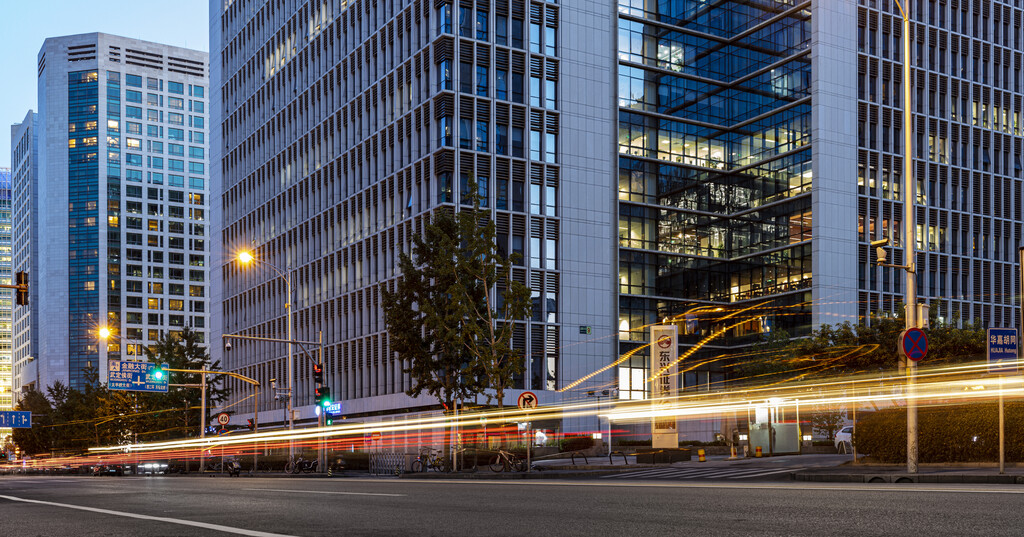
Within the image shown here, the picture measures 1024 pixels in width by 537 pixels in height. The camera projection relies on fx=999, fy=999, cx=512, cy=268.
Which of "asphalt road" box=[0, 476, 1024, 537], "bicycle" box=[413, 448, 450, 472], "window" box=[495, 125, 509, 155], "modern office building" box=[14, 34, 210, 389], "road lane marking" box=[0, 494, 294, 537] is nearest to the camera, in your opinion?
"road lane marking" box=[0, 494, 294, 537]

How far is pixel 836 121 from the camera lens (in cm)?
7294

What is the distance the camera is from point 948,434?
2586 cm

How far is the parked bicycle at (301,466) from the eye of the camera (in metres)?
50.7

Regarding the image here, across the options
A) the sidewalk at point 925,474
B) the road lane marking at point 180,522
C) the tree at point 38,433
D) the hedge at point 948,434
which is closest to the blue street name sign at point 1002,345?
the sidewalk at point 925,474

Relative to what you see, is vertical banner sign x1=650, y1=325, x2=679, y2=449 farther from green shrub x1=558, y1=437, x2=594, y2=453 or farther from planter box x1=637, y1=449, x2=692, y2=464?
green shrub x1=558, y1=437, x2=594, y2=453

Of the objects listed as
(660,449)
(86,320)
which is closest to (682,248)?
(660,449)

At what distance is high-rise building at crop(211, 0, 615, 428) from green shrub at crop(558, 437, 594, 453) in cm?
500

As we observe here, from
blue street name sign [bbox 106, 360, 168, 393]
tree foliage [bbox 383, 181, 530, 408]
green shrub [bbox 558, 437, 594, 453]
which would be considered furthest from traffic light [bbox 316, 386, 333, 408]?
blue street name sign [bbox 106, 360, 168, 393]

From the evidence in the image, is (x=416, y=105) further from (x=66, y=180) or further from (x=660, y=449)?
(x=66, y=180)

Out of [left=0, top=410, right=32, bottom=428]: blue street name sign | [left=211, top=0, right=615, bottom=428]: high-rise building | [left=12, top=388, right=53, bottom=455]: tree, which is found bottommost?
[left=12, top=388, right=53, bottom=455]: tree

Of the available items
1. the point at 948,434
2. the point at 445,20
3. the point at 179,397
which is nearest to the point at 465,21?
the point at 445,20

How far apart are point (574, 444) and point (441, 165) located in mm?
20128

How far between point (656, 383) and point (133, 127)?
153 m

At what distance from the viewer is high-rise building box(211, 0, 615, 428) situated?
66.8 metres
